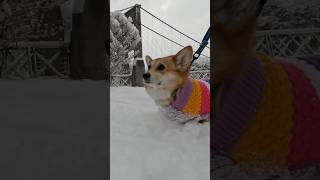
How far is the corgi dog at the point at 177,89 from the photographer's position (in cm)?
108

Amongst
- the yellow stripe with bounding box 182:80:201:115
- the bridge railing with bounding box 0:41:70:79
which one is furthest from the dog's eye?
the bridge railing with bounding box 0:41:70:79

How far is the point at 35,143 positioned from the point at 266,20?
43 centimetres

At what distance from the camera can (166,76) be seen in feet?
3.68

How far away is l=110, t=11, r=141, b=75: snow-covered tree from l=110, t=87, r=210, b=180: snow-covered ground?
311 centimetres

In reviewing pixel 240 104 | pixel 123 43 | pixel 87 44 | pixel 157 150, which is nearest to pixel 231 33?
pixel 240 104

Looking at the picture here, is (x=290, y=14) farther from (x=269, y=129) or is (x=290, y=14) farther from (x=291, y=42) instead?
(x=269, y=129)

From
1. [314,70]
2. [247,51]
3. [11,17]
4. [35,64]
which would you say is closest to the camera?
[247,51]

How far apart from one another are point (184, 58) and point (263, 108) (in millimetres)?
567

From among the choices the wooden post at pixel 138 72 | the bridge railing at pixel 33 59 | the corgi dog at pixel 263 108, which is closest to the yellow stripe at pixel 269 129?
the corgi dog at pixel 263 108

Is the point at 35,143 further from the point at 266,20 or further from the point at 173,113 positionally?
the point at 173,113

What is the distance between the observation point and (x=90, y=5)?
132 centimetres

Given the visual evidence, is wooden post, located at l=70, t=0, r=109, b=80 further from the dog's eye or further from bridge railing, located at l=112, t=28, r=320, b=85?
bridge railing, located at l=112, t=28, r=320, b=85

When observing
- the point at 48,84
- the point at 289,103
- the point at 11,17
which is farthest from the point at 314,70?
the point at 11,17

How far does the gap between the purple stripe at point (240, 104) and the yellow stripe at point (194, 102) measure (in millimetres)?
565
